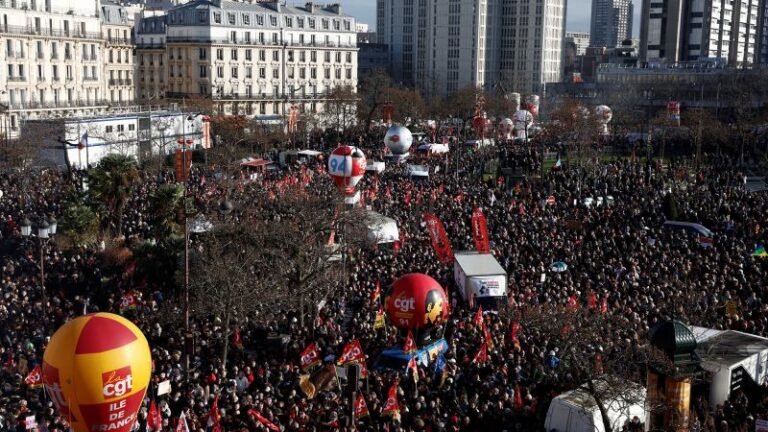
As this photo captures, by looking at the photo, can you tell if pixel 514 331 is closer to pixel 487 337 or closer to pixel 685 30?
pixel 487 337

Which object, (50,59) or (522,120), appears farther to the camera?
(522,120)

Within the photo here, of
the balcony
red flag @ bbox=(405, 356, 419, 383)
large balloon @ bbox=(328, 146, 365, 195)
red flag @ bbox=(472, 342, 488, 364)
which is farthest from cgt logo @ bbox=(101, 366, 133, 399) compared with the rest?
the balcony

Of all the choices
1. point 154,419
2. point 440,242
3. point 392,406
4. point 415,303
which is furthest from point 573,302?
point 154,419

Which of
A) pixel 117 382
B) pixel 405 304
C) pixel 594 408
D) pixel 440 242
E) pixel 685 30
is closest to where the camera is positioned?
pixel 117 382

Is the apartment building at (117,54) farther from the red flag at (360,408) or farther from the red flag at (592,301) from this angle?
the red flag at (360,408)

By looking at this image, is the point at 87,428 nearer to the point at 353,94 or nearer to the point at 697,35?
the point at 353,94

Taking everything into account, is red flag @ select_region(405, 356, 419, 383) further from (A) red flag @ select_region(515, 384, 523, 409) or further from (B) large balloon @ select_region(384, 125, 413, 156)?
(B) large balloon @ select_region(384, 125, 413, 156)
